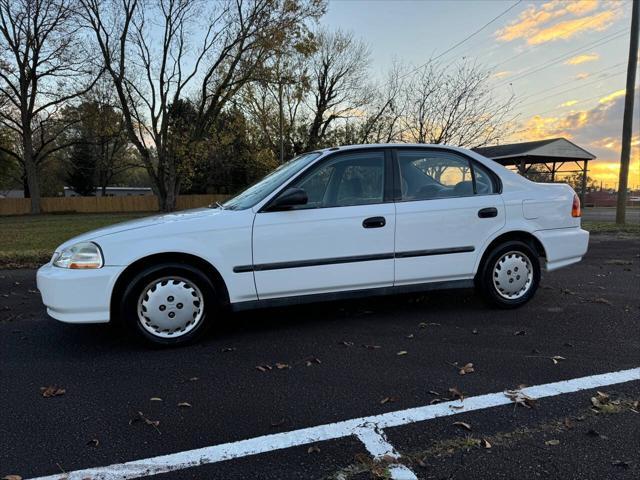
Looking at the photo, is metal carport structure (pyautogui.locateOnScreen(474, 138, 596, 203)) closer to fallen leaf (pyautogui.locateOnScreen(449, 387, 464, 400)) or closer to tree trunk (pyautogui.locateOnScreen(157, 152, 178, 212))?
tree trunk (pyautogui.locateOnScreen(157, 152, 178, 212))

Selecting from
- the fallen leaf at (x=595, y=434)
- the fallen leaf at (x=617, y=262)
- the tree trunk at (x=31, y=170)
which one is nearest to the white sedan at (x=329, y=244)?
the fallen leaf at (x=595, y=434)

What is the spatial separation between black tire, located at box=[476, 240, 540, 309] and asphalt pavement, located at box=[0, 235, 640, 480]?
0.17 m

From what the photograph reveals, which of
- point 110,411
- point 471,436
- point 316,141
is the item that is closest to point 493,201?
point 471,436

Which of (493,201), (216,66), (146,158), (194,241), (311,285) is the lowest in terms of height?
(311,285)

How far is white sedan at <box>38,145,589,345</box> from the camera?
3.78 m

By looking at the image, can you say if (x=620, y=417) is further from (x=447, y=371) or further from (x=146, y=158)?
(x=146, y=158)

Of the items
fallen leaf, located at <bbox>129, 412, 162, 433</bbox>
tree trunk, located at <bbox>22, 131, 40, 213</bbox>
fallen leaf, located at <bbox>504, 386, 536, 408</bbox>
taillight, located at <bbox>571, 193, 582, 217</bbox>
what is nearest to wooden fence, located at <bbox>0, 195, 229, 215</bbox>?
tree trunk, located at <bbox>22, 131, 40, 213</bbox>

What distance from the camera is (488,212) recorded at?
465cm

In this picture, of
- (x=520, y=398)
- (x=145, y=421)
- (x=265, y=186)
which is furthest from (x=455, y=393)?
(x=265, y=186)

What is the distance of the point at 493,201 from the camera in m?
4.70

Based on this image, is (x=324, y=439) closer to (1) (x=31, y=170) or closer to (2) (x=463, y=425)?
(2) (x=463, y=425)

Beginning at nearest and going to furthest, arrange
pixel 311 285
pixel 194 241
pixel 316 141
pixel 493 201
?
pixel 194 241
pixel 311 285
pixel 493 201
pixel 316 141

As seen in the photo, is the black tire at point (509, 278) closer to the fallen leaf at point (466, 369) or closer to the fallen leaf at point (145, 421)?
the fallen leaf at point (466, 369)

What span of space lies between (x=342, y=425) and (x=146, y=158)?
2443cm
